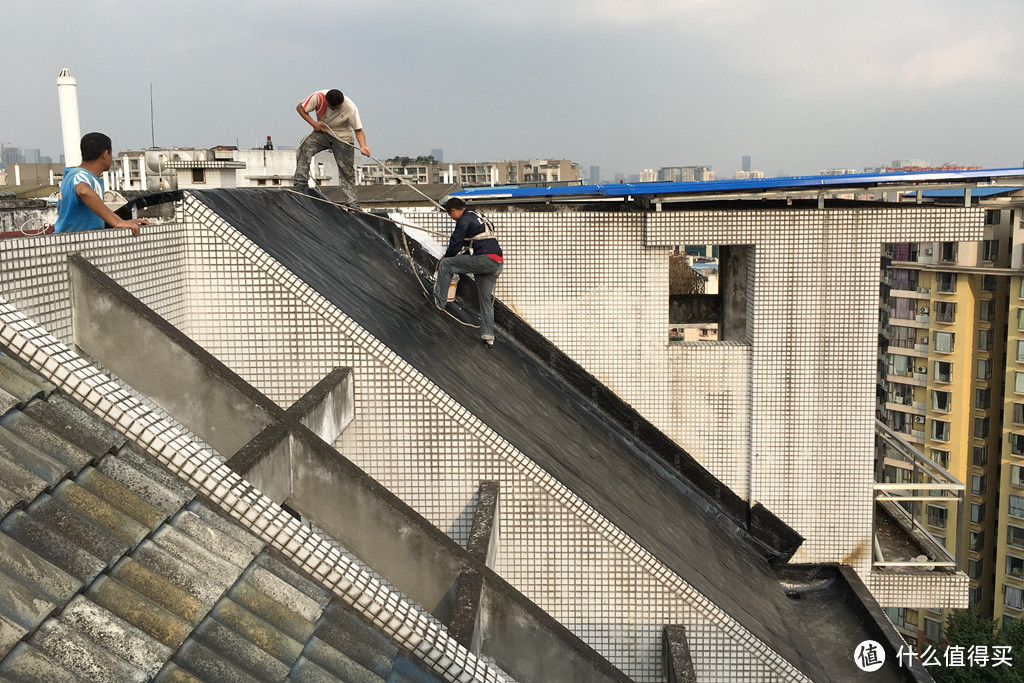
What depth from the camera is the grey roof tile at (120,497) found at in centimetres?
258

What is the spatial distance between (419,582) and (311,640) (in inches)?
108

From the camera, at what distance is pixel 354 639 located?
2.71 metres

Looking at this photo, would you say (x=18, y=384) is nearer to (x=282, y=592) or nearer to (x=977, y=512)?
(x=282, y=592)

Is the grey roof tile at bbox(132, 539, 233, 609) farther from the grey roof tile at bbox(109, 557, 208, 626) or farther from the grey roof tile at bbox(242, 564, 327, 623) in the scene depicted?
the grey roof tile at bbox(242, 564, 327, 623)

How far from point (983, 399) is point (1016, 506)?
5.47m

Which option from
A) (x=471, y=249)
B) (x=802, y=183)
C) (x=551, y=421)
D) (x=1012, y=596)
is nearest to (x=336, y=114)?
(x=471, y=249)

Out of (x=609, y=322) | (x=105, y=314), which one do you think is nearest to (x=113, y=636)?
(x=105, y=314)

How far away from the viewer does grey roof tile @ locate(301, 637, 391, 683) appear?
253 cm

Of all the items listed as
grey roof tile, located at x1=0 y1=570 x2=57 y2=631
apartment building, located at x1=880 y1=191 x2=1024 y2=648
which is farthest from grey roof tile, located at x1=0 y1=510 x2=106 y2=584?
apartment building, located at x1=880 y1=191 x2=1024 y2=648

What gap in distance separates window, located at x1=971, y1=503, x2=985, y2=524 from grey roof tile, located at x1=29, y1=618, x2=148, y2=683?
4287 centimetres

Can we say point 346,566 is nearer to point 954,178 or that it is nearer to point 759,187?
point 759,187

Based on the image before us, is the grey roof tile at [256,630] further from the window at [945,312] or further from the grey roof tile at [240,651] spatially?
the window at [945,312]

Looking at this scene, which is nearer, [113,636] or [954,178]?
[113,636]

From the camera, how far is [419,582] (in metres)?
5.27
